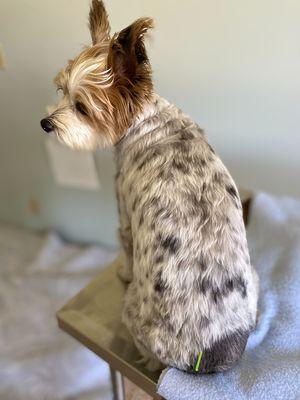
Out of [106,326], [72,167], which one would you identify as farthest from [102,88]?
[72,167]

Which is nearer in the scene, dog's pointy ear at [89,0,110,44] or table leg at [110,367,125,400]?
dog's pointy ear at [89,0,110,44]

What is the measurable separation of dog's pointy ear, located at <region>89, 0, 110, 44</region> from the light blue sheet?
0.77m

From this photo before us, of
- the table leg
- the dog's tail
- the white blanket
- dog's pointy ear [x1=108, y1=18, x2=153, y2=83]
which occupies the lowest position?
the white blanket

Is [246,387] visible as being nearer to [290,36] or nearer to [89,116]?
[89,116]

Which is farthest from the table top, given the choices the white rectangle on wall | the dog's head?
the white rectangle on wall

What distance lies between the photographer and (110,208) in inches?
86.0

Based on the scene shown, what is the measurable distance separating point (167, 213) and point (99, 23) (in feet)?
1.73

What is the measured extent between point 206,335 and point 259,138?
93 centimetres

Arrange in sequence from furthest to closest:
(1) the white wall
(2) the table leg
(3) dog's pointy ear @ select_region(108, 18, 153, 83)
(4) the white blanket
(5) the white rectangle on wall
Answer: (5) the white rectangle on wall, (4) the white blanket, (1) the white wall, (2) the table leg, (3) dog's pointy ear @ select_region(108, 18, 153, 83)

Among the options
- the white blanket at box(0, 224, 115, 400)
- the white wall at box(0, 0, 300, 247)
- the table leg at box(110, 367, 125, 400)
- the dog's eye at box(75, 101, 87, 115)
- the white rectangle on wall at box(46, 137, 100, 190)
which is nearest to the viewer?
the dog's eye at box(75, 101, 87, 115)

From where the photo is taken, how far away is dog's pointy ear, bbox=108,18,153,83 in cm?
81

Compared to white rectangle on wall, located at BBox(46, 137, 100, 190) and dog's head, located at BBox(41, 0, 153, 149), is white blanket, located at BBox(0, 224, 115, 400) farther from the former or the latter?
dog's head, located at BBox(41, 0, 153, 149)

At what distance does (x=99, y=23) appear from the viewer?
1.03 m

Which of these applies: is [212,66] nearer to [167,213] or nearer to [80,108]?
[80,108]
